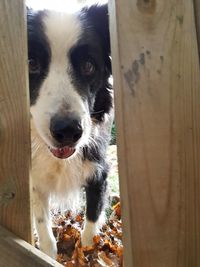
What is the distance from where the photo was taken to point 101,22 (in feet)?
7.34

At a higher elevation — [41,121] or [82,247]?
[41,121]

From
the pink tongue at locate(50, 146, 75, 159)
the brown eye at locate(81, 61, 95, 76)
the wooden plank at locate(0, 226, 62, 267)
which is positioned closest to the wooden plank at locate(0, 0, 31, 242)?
the wooden plank at locate(0, 226, 62, 267)

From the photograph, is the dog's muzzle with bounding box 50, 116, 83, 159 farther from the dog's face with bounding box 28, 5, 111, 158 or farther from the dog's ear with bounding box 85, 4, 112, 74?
the dog's ear with bounding box 85, 4, 112, 74

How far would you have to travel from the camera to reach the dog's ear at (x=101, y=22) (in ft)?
7.19

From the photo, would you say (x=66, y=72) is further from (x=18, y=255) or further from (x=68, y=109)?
(x=18, y=255)

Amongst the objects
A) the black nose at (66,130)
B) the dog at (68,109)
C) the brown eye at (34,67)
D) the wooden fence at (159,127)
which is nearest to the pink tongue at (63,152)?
the dog at (68,109)

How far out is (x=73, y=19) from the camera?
2072 mm

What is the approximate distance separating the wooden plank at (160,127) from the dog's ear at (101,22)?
1.34 metres

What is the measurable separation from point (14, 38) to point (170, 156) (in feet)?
1.62

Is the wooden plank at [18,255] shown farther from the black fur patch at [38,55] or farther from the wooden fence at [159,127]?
the black fur patch at [38,55]

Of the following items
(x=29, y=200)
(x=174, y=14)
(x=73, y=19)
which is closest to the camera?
(x=174, y=14)

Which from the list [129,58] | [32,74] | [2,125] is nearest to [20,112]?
[2,125]

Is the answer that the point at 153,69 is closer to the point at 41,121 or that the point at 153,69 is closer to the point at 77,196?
the point at 41,121

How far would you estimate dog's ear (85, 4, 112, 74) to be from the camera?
7.19ft
